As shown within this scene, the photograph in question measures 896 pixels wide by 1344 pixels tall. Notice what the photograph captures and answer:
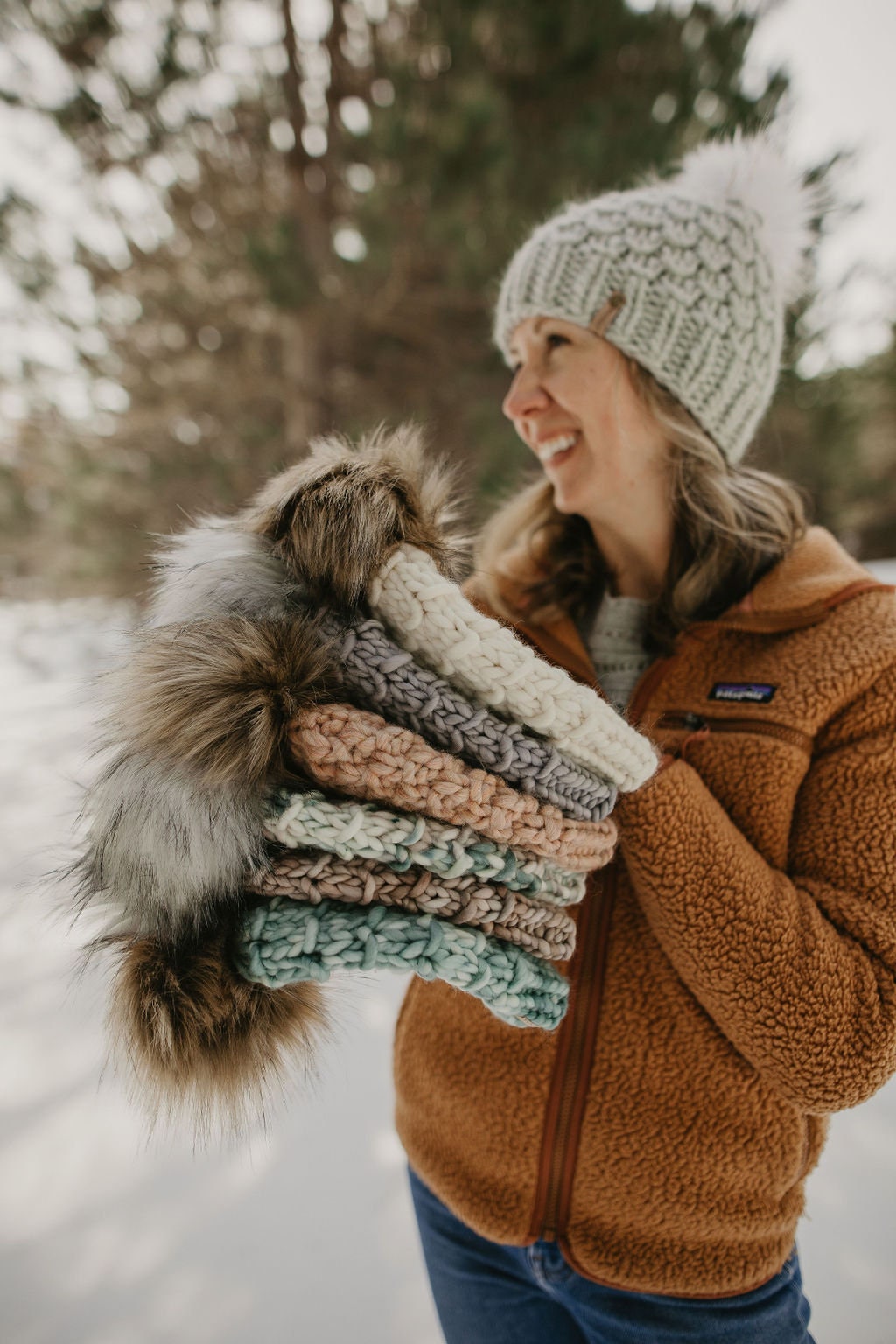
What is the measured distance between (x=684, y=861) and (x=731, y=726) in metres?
0.18

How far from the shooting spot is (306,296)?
2543 mm

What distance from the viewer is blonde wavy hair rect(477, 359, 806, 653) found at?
0.78 m

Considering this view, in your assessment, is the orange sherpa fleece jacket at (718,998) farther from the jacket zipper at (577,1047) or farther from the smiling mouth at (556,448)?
the smiling mouth at (556,448)

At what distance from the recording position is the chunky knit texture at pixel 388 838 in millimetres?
419

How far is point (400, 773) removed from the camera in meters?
0.41

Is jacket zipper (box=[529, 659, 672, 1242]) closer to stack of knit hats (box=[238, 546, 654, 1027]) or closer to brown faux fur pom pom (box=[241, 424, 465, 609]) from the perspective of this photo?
stack of knit hats (box=[238, 546, 654, 1027])

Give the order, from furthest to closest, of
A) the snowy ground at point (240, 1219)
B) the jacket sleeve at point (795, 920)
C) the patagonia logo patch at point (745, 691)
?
the snowy ground at point (240, 1219), the patagonia logo patch at point (745, 691), the jacket sleeve at point (795, 920)

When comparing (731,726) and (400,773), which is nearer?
(400,773)

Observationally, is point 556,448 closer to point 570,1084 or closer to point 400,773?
point 400,773

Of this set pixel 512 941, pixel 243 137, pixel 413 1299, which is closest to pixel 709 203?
pixel 512 941

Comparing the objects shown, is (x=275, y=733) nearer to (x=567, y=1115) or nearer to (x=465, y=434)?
(x=567, y=1115)

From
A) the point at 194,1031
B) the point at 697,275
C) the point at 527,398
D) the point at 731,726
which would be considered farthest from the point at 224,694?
the point at 697,275

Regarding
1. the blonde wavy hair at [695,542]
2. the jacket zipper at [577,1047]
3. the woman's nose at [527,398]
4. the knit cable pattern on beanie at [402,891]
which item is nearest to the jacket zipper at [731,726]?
the jacket zipper at [577,1047]

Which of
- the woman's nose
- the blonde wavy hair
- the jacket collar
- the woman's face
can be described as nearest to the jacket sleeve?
the jacket collar
